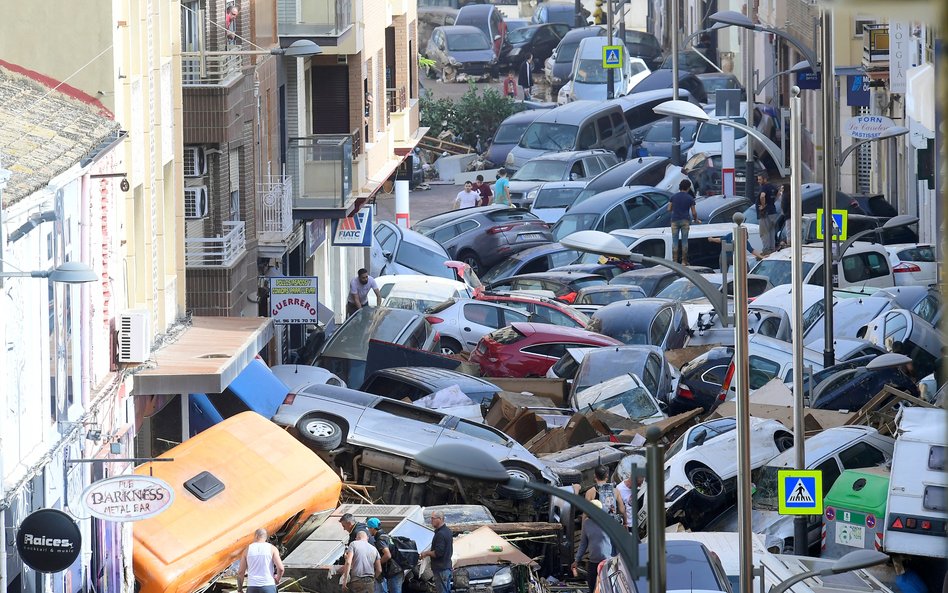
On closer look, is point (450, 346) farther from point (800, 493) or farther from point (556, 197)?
point (556, 197)

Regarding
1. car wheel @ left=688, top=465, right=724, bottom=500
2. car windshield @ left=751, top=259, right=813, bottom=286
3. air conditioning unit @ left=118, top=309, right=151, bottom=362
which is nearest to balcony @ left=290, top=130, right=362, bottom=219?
car windshield @ left=751, top=259, right=813, bottom=286

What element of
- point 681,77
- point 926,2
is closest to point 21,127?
point 926,2

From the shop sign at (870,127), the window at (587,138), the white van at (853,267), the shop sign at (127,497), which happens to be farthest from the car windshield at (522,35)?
the shop sign at (127,497)

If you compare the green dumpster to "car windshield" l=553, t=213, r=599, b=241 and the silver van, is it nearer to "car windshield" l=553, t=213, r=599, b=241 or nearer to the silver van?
"car windshield" l=553, t=213, r=599, b=241

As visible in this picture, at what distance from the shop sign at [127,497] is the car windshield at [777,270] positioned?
1901 centimetres

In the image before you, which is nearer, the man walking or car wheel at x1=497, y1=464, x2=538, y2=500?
car wheel at x1=497, y1=464, x2=538, y2=500

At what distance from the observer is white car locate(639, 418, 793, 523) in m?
18.2

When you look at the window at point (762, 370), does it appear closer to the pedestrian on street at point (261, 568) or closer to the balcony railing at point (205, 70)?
the balcony railing at point (205, 70)

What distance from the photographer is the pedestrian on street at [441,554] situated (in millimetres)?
15836

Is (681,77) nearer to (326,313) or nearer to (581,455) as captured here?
(326,313)

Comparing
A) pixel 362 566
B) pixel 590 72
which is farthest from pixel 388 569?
pixel 590 72

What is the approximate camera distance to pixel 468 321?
28672 millimetres

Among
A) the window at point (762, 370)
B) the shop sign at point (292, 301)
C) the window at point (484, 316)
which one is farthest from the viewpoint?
the window at point (484, 316)

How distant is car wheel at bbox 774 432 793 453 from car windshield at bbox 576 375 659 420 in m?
3.51
